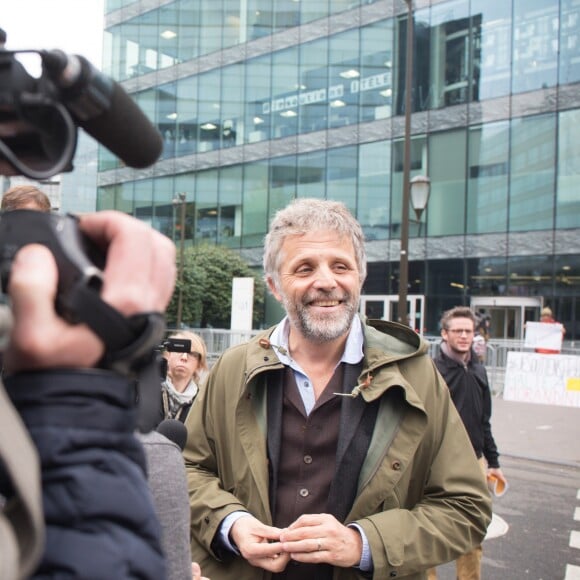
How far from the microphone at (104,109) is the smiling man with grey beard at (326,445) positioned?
1.25 m

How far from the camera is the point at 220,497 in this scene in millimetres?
2104

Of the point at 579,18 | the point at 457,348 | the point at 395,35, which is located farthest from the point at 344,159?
the point at 457,348

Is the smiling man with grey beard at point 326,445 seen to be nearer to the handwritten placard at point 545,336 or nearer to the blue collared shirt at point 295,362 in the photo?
the blue collared shirt at point 295,362

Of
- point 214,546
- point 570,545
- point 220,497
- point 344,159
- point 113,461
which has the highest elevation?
point 344,159

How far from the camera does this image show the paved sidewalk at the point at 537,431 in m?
8.98

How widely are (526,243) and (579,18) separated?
8.32 metres

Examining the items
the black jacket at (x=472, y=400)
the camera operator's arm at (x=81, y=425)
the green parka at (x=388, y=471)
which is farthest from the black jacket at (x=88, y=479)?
the black jacket at (x=472, y=400)

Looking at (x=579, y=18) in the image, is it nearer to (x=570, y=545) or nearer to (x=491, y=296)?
(x=491, y=296)

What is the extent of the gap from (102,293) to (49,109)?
10.7 inches

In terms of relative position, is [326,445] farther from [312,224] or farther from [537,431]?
[537,431]

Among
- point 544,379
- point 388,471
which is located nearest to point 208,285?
point 544,379

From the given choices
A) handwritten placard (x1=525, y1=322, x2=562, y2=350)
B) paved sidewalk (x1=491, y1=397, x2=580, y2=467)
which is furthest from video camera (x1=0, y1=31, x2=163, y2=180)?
handwritten placard (x1=525, y1=322, x2=562, y2=350)

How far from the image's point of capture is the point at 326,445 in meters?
2.09

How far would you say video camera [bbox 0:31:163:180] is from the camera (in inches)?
31.6
